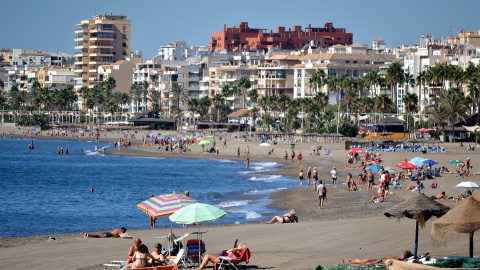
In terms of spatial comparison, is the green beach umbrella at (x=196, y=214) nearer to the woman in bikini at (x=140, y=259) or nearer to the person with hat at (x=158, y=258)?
the person with hat at (x=158, y=258)

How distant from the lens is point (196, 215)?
17.4 meters

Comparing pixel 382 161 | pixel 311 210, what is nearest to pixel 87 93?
pixel 382 161

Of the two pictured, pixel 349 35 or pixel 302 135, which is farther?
pixel 349 35

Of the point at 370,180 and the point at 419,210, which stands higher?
the point at 419,210

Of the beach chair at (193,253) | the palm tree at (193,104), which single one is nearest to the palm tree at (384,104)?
the palm tree at (193,104)

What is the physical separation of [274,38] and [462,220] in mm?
165626

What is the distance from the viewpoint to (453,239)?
1862cm

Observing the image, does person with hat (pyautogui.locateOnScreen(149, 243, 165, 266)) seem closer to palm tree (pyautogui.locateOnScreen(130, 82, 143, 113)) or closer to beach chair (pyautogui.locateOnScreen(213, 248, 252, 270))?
beach chair (pyautogui.locateOnScreen(213, 248, 252, 270))

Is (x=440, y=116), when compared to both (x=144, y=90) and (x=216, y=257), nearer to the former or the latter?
(x=216, y=257)

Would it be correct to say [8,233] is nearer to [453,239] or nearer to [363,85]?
[453,239]

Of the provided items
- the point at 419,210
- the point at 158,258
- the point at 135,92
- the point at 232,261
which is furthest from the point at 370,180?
the point at 135,92

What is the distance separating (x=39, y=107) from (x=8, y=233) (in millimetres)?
110339

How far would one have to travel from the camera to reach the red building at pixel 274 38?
179125 millimetres

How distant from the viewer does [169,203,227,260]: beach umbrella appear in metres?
17.3
